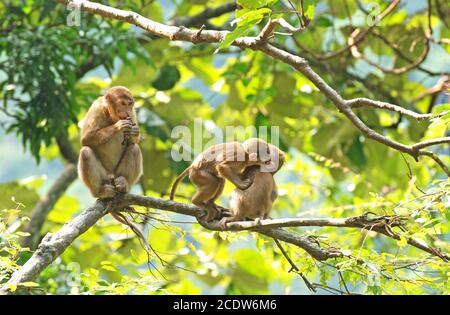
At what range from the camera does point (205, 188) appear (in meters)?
6.80

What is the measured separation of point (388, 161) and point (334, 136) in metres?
1.71

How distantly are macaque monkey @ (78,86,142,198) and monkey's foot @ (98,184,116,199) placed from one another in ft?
0.25

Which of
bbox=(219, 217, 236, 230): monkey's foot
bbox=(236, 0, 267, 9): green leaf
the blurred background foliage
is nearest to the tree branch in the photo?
bbox=(236, 0, 267, 9): green leaf

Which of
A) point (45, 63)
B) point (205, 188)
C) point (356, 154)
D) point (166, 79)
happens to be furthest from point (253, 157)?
point (356, 154)

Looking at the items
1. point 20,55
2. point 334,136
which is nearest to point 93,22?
point 20,55

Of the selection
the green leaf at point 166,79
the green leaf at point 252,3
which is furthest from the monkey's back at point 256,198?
the green leaf at point 166,79

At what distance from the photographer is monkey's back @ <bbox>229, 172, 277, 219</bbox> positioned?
22.1 feet

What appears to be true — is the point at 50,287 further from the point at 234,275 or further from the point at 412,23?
the point at 412,23

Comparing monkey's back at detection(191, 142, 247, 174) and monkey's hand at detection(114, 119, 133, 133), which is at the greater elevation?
monkey's hand at detection(114, 119, 133, 133)

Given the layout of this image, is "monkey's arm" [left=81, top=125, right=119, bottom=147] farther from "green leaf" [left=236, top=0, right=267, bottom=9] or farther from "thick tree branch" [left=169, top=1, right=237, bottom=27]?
"thick tree branch" [left=169, top=1, right=237, bottom=27]

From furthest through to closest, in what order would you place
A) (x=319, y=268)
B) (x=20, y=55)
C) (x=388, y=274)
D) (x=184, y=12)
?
(x=184, y=12) < (x=20, y=55) < (x=319, y=268) < (x=388, y=274)

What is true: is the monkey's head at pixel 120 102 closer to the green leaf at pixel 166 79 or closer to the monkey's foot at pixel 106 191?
the monkey's foot at pixel 106 191

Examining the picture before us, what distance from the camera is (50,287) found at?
8.45m

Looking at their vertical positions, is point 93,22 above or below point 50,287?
above
